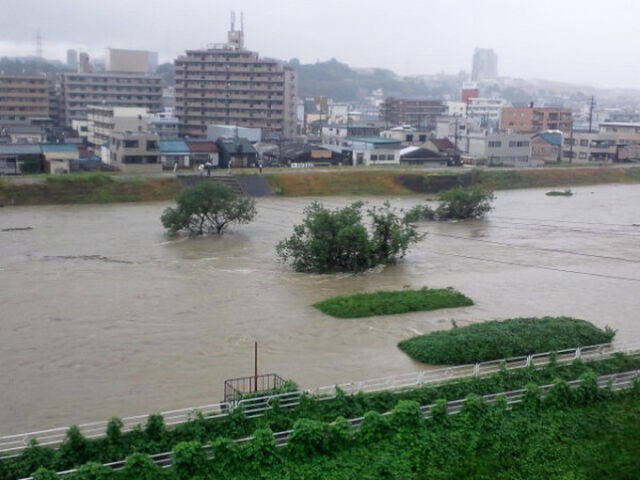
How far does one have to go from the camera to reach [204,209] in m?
15.2

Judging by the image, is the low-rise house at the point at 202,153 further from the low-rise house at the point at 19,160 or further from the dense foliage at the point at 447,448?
the dense foliage at the point at 447,448

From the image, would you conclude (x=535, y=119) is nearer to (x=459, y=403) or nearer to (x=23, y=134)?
(x=23, y=134)

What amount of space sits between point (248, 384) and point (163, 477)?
215 centimetres

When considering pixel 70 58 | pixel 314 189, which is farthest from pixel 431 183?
pixel 70 58

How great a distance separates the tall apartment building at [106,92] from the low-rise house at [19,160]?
1178cm

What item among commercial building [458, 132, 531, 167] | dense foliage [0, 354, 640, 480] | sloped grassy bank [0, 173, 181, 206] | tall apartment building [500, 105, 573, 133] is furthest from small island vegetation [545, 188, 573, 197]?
dense foliage [0, 354, 640, 480]

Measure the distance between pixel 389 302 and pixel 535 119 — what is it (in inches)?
1113

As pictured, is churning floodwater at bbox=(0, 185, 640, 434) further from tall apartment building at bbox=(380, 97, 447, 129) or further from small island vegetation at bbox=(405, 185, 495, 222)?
tall apartment building at bbox=(380, 97, 447, 129)

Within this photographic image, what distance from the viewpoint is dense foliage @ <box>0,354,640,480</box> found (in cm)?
506

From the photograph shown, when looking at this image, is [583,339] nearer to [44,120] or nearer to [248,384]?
[248,384]

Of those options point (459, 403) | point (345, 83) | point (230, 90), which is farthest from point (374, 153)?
point (345, 83)

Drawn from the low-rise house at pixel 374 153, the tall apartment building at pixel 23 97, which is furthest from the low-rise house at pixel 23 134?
the low-rise house at pixel 374 153

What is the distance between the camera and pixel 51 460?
5043 millimetres

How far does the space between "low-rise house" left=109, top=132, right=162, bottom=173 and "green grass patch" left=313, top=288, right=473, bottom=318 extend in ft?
43.2
